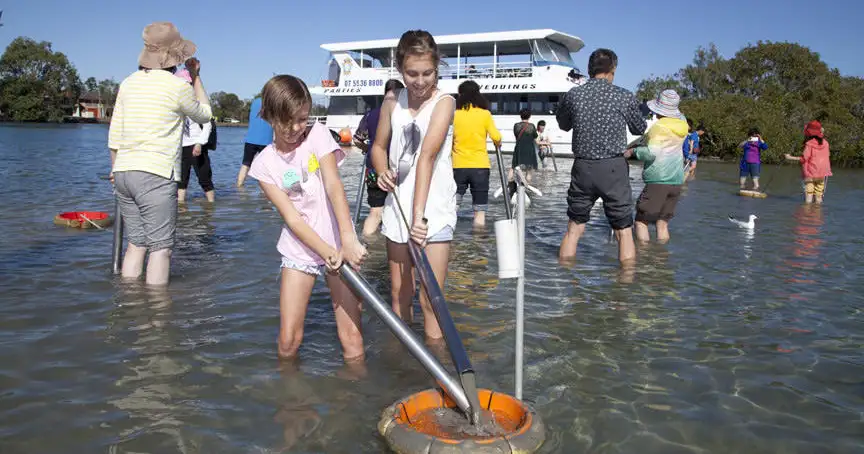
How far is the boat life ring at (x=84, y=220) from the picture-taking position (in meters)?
8.33

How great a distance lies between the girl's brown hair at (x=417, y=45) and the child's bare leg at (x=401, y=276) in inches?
44.1

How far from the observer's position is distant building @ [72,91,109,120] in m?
126

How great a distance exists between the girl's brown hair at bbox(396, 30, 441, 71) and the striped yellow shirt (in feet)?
7.01

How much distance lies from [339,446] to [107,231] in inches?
254

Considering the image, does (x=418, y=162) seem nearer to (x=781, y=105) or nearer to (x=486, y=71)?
(x=486, y=71)

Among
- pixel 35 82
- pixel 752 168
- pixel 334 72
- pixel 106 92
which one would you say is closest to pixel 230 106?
pixel 106 92

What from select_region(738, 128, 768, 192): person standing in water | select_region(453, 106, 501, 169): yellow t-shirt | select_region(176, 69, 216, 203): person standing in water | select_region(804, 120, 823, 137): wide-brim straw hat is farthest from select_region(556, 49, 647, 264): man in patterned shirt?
select_region(738, 128, 768, 192): person standing in water

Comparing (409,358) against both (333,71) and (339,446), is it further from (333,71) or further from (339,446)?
(333,71)

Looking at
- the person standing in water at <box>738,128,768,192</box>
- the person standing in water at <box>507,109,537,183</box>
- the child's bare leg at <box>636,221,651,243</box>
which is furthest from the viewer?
the person standing in water at <box>738,128,768,192</box>

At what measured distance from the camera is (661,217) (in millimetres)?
8000

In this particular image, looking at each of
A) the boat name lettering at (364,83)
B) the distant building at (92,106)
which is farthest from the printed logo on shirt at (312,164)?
the distant building at (92,106)

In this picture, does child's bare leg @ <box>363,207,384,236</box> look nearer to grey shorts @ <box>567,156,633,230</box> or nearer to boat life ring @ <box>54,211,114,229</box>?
Answer: grey shorts @ <box>567,156,633,230</box>

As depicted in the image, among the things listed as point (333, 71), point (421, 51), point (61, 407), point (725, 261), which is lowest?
point (61, 407)

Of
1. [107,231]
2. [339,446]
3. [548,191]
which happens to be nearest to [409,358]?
[339,446]
